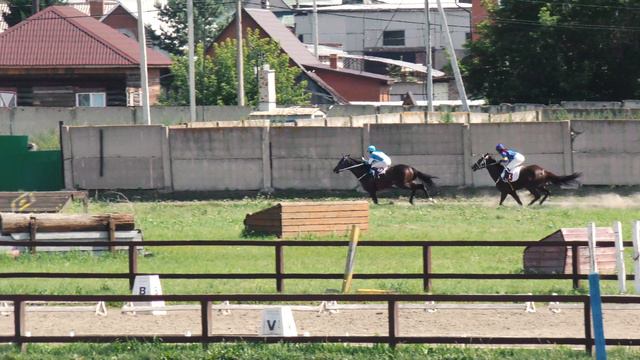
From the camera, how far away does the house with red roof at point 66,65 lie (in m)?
59.3

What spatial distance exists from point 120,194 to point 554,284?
65.9 feet

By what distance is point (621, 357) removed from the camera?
1501 centimetres

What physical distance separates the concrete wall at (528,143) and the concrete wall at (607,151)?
393 millimetres

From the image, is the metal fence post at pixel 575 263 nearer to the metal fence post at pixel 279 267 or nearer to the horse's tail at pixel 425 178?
the metal fence post at pixel 279 267

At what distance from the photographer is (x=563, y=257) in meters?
21.7

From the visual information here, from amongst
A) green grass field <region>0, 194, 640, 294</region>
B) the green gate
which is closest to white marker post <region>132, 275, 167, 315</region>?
green grass field <region>0, 194, 640, 294</region>

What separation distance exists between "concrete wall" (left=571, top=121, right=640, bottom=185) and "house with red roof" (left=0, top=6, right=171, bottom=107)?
2518 centimetres

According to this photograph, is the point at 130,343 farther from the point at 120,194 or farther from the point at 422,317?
the point at 120,194

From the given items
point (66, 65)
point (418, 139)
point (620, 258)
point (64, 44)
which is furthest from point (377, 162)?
point (64, 44)

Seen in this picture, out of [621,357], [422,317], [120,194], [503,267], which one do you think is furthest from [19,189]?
[621,357]

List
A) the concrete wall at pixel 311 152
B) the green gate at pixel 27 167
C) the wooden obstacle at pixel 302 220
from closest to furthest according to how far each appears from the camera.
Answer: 1. the wooden obstacle at pixel 302 220
2. the concrete wall at pixel 311 152
3. the green gate at pixel 27 167

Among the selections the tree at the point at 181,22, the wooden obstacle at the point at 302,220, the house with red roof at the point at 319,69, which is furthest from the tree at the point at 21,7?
the wooden obstacle at the point at 302,220

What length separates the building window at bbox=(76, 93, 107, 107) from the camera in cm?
6116

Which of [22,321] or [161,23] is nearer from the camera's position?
[22,321]
